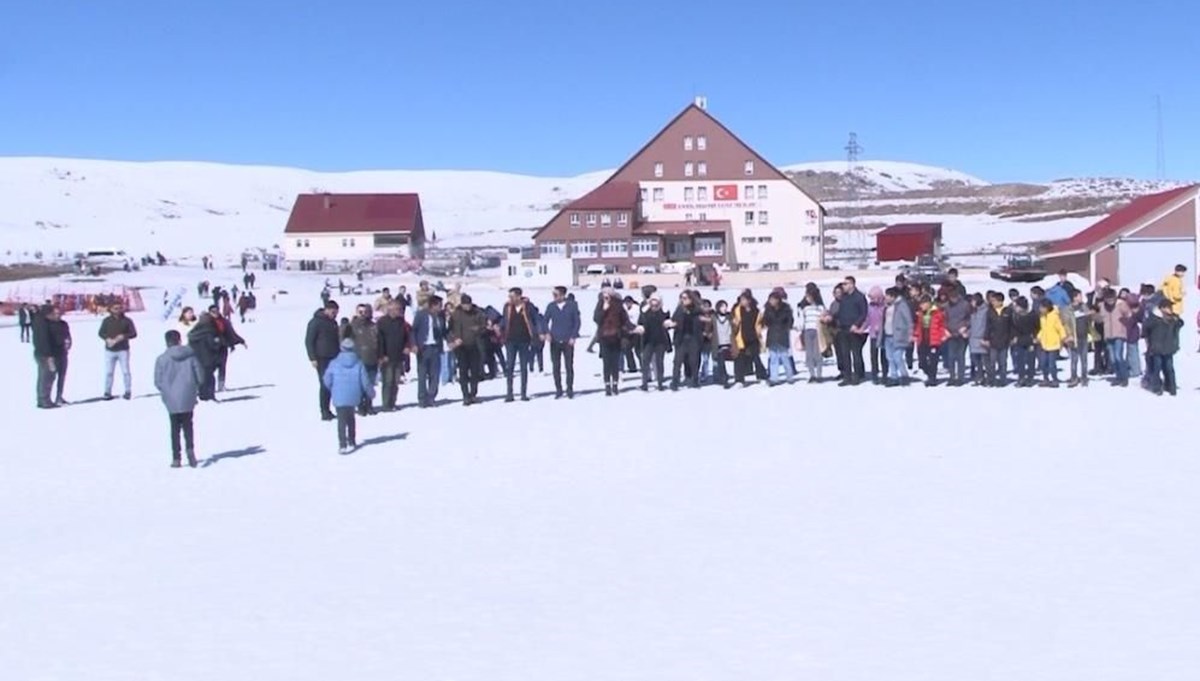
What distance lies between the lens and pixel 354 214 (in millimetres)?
90750

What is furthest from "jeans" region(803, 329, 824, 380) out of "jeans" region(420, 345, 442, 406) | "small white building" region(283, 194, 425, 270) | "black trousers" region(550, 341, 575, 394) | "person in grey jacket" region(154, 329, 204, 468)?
"small white building" region(283, 194, 425, 270)

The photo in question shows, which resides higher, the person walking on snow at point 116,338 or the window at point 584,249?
the window at point 584,249

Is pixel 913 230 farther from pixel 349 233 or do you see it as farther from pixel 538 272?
pixel 349 233

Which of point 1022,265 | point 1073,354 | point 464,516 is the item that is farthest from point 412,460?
point 1022,265

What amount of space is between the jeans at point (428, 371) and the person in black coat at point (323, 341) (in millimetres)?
1428

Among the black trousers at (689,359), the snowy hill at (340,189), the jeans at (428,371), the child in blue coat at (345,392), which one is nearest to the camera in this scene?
the child in blue coat at (345,392)

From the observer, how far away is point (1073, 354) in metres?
16.4

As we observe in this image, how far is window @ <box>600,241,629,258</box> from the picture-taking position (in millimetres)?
72438

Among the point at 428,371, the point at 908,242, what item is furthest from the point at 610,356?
the point at 908,242

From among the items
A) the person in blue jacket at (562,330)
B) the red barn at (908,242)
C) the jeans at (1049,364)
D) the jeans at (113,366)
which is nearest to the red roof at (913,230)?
the red barn at (908,242)

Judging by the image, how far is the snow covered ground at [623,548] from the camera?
6098 mm

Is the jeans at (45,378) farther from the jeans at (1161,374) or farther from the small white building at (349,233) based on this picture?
the small white building at (349,233)

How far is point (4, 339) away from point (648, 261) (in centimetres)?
4340

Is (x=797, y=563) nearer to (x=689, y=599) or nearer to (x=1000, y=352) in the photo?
(x=689, y=599)
